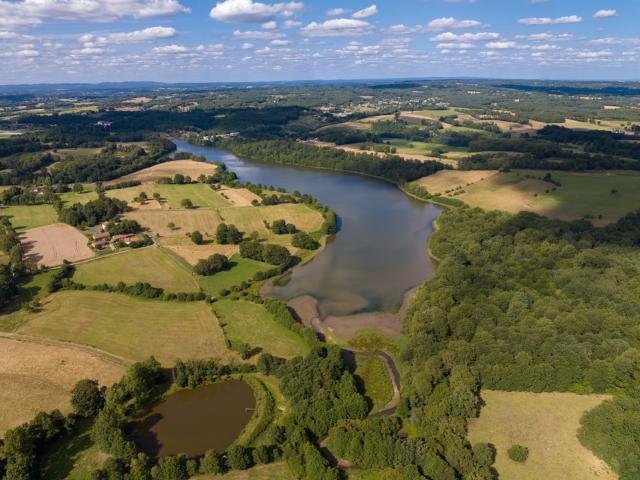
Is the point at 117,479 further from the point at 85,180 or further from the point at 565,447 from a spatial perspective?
the point at 85,180

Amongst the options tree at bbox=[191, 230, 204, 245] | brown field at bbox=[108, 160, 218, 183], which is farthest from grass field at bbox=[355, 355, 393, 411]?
brown field at bbox=[108, 160, 218, 183]

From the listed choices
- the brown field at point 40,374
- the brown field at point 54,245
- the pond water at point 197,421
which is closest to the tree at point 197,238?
the brown field at point 54,245

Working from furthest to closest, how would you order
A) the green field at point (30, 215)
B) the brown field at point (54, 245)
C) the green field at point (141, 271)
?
the green field at point (30, 215) → the brown field at point (54, 245) → the green field at point (141, 271)

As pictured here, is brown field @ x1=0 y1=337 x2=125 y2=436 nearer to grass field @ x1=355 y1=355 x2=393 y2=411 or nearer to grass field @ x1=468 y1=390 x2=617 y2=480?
grass field @ x1=355 y1=355 x2=393 y2=411

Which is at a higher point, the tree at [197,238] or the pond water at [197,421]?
the tree at [197,238]

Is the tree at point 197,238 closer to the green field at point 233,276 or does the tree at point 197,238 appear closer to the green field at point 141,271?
the green field at point 141,271

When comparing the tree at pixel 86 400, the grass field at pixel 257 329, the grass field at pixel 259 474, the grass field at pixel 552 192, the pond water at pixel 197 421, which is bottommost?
the pond water at pixel 197 421

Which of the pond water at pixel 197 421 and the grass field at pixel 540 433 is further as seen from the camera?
the pond water at pixel 197 421
